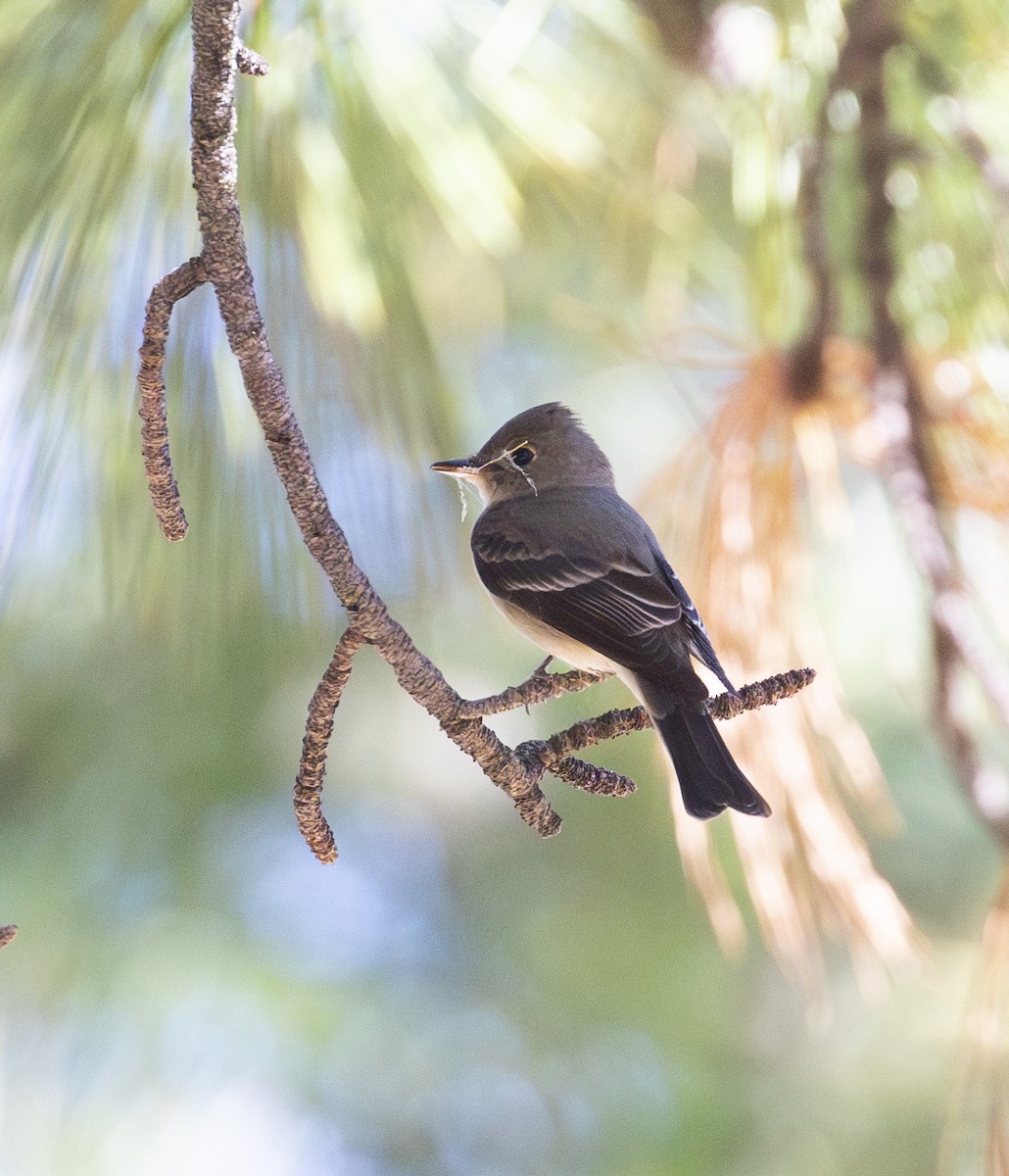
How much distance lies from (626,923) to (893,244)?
7.52 feet

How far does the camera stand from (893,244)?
5.87 ft

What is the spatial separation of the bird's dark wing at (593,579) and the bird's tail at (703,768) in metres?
0.07

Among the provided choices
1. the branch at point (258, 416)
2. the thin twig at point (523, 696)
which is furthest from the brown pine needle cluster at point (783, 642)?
the branch at point (258, 416)

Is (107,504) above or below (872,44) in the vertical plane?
below

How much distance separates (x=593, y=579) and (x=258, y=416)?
0.85 metres

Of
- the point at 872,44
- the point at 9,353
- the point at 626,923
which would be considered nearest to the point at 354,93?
the point at 9,353

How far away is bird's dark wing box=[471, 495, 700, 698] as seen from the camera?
155cm

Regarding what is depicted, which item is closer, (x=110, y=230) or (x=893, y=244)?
(x=110, y=230)

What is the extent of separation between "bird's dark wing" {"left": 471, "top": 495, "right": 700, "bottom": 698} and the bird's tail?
2.7 inches

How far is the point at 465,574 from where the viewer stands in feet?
5.74

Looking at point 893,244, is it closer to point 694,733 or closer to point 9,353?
point 694,733

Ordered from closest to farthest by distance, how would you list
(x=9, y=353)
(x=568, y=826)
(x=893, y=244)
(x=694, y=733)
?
(x=9, y=353), (x=694, y=733), (x=893, y=244), (x=568, y=826)

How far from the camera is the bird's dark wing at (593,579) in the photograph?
5.09ft

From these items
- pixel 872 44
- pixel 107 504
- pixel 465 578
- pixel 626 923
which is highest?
pixel 872 44
